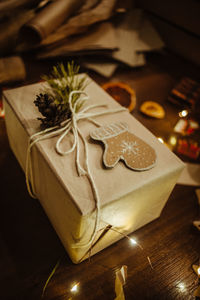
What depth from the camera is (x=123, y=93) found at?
1.19 m

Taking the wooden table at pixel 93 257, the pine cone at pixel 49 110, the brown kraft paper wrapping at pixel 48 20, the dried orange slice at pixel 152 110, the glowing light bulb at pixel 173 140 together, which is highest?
the brown kraft paper wrapping at pixel 48 20

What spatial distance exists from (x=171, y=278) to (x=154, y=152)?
1.22 ft

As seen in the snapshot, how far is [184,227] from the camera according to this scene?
2.85 ft

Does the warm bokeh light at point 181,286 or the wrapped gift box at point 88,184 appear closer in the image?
the wrapped gift box at point 88,184

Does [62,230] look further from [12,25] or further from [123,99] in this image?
[12,25]

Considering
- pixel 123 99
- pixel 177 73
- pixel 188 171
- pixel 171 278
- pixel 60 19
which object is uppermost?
pixel 60 19

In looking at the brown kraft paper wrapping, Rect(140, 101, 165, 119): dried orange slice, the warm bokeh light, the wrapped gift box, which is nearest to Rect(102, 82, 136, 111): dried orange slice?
Rect(140, 101, 165, 119): dried orange slice

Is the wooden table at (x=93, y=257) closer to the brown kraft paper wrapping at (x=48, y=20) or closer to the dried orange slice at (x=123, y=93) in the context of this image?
the dried orange slice at (x=123, y=93)

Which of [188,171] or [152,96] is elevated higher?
[152,96]

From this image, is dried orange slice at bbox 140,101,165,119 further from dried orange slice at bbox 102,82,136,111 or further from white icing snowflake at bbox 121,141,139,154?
white icing snowflake at bbox 121,141,139,154

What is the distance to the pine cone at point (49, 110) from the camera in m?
0.70

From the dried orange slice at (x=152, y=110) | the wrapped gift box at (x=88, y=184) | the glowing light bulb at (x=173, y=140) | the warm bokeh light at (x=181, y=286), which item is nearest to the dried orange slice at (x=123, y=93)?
the dried orange slice at (x=152, y=110)

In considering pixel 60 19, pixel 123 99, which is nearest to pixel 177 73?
pixel 123 99

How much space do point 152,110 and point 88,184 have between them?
2.41ft
